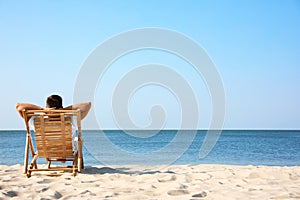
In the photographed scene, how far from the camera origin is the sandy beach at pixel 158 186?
3393mm

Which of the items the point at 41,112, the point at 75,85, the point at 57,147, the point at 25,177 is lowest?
the point at 25,177

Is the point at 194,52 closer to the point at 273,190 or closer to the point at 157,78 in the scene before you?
the point at 157,78

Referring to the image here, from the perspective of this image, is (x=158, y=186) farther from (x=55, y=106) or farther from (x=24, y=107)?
(x=24, y=107)

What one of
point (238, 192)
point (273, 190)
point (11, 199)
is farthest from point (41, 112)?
point (273, 190)

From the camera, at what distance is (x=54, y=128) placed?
15.6ft

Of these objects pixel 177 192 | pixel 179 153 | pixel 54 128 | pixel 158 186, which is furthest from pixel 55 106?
pixel 179 153

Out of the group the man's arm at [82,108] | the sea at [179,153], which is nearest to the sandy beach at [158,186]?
the man's arm at [82,108]

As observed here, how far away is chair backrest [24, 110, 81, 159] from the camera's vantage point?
4676 mm

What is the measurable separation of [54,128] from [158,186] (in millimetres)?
1701

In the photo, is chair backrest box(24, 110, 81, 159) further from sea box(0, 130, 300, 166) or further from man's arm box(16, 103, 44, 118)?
sea box(0, 130, 300, 166)

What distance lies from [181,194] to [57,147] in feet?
6.84

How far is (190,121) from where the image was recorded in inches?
752

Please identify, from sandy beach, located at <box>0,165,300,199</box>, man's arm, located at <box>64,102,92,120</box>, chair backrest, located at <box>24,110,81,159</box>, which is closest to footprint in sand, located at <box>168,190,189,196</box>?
sandy beach, located at <box>0,165,300,199</box>

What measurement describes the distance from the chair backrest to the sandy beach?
0.46 metres
